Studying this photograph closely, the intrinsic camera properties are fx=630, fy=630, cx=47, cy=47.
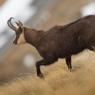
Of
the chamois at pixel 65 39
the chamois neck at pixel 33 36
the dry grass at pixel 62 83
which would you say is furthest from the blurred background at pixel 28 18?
the chamois at pixel 65 39

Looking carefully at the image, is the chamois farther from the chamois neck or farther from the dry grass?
the dry grass

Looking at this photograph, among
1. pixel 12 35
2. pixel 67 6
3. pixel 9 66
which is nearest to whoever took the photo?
pixel 9 66

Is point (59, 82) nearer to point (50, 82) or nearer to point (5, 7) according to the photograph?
point (50, 82)

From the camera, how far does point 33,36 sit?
42.5 ft

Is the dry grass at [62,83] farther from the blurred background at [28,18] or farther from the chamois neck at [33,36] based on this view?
the blurred background at [28,18]

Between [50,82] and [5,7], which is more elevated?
[50,82]

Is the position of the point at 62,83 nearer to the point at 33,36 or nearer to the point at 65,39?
the point at 65,39

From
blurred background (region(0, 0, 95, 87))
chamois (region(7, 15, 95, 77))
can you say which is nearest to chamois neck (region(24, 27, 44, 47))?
chamois (region(7, 15, 95, 77))

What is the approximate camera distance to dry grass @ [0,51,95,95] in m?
11.8

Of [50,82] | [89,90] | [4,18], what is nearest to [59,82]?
[50,82]

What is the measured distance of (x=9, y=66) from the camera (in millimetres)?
22438

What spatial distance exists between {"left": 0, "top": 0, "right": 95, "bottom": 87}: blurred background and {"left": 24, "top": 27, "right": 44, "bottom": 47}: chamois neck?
303 inches

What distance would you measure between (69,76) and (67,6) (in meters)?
13.3

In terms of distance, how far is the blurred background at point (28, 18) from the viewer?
22.2 m
